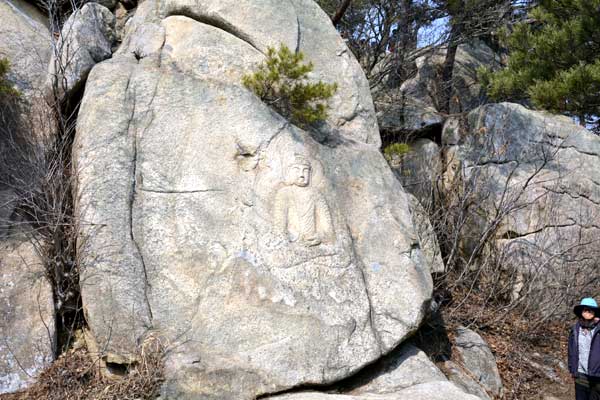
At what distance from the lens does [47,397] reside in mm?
5676

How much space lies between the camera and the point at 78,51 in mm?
7828

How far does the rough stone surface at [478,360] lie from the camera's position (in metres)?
7.58

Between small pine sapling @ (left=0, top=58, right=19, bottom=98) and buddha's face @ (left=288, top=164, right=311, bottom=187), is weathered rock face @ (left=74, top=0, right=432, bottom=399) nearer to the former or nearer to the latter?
buddha's face @ (left=288, top=164, right=311, bottom=187)

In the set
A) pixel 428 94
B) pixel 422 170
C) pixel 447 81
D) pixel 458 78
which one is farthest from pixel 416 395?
pixel 458 78

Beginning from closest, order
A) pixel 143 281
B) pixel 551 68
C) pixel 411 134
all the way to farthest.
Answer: pixel 143 281, pixel 551 68, pixel 411 134

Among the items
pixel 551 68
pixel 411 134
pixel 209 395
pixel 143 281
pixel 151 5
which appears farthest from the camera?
pixel 411 134

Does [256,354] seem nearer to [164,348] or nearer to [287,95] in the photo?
[164,348]

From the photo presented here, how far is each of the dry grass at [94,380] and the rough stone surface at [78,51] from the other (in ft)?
11.6

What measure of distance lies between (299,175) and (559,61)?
21.8ft

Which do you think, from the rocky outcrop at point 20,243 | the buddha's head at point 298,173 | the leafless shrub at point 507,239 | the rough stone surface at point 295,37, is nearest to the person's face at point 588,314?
the leafless shrub at point 507,239

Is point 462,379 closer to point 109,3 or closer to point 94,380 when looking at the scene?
point 94,380

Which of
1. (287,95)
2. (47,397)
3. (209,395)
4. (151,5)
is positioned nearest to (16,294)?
(47,397)

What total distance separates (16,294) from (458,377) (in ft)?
16.5

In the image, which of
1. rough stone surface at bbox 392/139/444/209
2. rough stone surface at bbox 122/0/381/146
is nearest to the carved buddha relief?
rough stone surface at bbox 122/0/381/146
